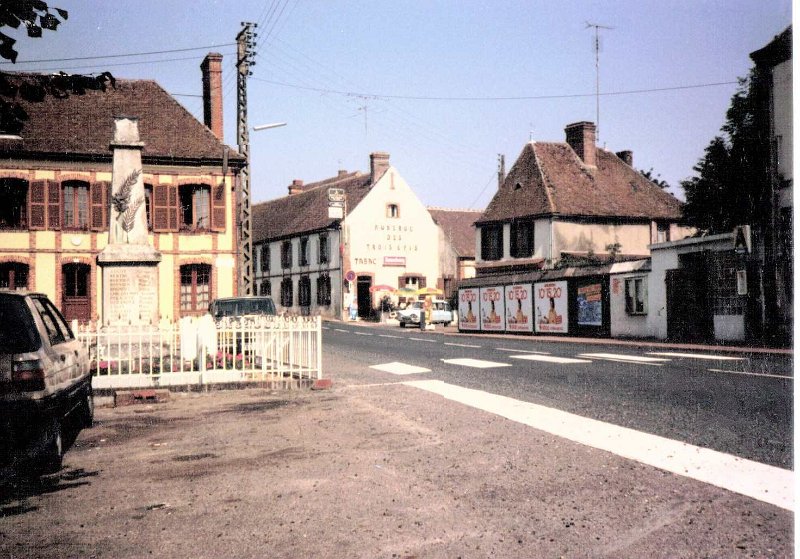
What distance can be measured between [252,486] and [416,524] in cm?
171

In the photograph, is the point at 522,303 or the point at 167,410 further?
the point at 522,303

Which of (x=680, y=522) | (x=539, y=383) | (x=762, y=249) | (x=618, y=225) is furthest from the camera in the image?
(x=618, y=225)

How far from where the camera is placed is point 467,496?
5570mm

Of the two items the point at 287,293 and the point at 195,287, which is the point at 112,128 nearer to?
the point at 195,287

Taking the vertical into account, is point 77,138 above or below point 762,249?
above

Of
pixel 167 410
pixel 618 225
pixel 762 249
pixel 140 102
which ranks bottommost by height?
pixel 167 410

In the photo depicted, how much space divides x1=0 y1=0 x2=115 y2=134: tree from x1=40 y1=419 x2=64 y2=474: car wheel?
113 inches

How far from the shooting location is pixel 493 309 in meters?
34.8

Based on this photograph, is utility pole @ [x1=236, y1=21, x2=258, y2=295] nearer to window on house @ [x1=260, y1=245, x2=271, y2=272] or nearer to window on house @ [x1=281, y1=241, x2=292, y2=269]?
window on house @ [x1=281, y1=241, x2=292, y2=269]

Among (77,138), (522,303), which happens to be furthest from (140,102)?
(522,303)

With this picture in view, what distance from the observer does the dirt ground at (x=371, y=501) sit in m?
4.54

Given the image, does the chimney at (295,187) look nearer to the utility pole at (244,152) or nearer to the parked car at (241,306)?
the utility pole at (244,152)

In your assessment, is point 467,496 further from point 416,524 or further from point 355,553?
point 355,553

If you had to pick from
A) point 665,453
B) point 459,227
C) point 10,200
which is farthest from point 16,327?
point 459,227
